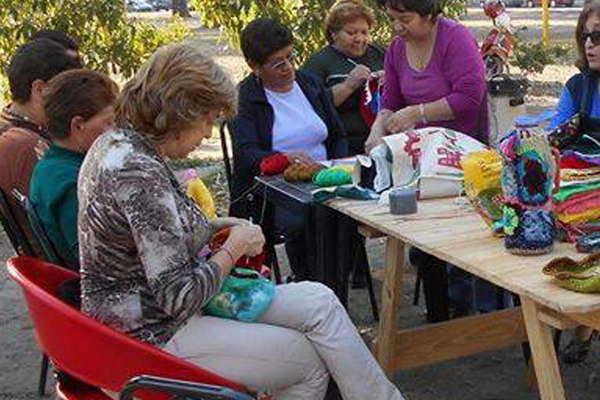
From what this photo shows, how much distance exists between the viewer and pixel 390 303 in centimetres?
349

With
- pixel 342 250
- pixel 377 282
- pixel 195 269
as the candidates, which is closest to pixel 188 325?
pixel 195 269

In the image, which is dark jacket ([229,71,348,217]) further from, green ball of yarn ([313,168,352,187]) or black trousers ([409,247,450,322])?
black trousers ([409,247,450,322])

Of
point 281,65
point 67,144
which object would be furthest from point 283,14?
point 67,144

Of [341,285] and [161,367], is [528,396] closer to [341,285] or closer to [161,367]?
[341,285]

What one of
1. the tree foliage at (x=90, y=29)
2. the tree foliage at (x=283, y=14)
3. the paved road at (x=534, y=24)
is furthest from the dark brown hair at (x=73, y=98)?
the paved road at (x=534, y=24)

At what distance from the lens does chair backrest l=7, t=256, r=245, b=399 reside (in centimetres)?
226

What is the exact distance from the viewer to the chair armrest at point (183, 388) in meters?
2.13

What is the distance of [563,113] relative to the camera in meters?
3.73

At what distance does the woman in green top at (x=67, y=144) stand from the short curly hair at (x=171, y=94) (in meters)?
0.51

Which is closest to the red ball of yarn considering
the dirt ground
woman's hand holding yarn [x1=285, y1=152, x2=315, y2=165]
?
woman's hand holding yarn [x1=285, y1=152, x2=315, y2=165]

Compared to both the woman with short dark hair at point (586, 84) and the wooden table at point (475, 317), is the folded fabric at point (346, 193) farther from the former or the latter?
the woman with short dark hair at point (586, 84)

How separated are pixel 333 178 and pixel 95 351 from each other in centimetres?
147

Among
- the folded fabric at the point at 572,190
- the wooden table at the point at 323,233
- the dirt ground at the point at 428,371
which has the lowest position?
the dirt ground at the point at 428,371

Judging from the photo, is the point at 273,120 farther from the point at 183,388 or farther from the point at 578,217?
the point at 183,388
